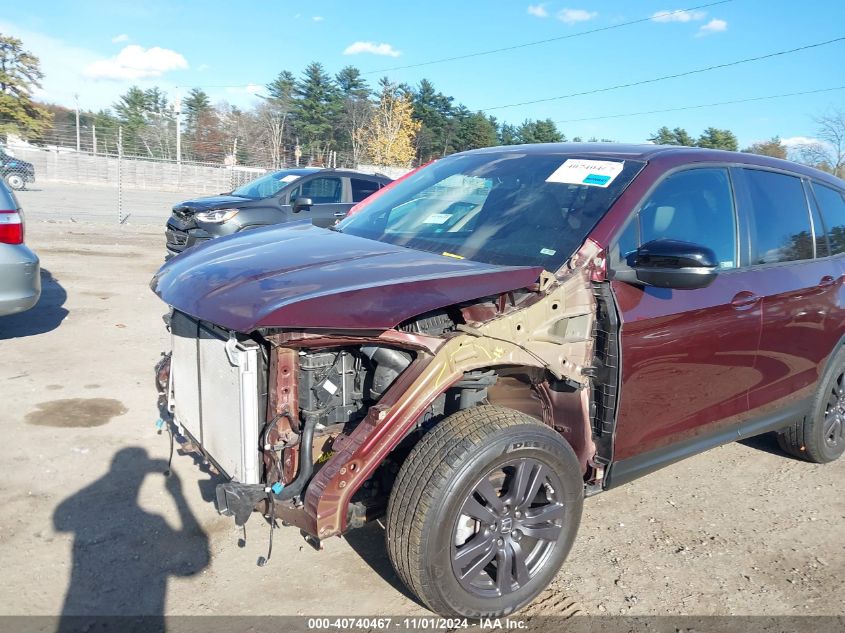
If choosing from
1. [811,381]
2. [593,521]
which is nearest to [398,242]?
[593,521]

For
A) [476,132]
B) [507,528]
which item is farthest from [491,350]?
[476,132]

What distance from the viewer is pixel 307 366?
2.58 metres

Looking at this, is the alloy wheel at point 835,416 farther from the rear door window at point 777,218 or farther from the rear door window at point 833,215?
the rear door window at point 777,218

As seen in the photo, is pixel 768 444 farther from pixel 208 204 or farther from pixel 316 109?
pixel 316 109

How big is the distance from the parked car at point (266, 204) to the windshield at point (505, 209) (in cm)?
521

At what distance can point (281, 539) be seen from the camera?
3.34 meters

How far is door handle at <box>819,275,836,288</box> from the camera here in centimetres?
395

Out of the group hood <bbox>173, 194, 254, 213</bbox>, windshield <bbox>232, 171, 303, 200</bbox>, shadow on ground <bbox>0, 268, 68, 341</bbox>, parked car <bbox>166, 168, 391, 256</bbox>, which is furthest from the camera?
windshield <bbox>232, 171, 303, 200</bbox>

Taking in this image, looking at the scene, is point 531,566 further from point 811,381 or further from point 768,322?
point 811,381

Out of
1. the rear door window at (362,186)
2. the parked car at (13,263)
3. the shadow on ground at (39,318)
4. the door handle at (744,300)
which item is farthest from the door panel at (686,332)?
the rear door window at (362,186)

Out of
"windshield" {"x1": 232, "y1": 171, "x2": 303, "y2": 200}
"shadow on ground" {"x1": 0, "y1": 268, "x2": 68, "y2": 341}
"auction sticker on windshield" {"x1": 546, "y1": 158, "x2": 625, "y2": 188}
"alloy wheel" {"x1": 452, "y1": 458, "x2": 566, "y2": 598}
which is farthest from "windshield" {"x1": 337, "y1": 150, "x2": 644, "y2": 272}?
"windshield" {"x1": 232, "y1": 171, "x2": 303, "y2": 200}

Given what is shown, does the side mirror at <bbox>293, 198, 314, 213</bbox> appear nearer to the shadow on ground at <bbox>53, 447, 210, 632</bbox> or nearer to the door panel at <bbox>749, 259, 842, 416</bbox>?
the shadow on ground at <bbox>53, 447, 210, 632</bbox>

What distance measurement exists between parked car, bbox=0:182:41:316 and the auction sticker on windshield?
15.1ft

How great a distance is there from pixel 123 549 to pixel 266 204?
7.92m
